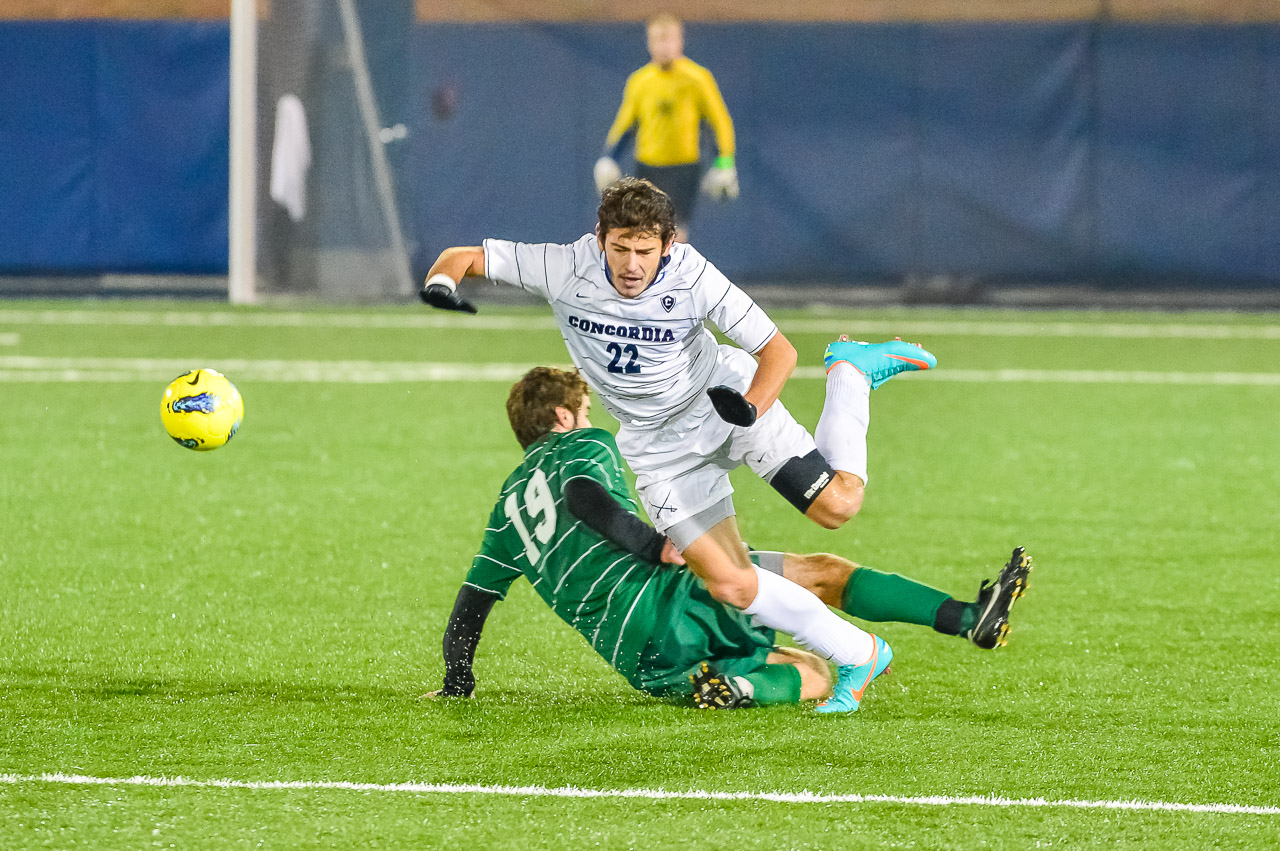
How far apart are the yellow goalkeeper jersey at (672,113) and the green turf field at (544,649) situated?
4.10m

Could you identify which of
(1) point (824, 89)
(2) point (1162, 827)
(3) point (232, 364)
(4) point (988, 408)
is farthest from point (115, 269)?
(2) point (1162, 827)

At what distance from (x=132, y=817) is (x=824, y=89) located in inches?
598

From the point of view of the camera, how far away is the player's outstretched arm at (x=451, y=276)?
5.21 m

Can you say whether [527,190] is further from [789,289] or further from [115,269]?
[115,269]

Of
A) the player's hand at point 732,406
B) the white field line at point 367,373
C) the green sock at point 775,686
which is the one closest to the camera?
the player's hand at point 732,406

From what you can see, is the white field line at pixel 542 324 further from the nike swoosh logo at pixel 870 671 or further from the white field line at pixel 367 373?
the nike swoosh logo at pixel 870 671

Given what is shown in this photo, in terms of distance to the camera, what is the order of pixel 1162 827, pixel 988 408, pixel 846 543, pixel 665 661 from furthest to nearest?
pixel 988 408 < pixel 846 543 < pixel 665 661 < pixel 1162 827

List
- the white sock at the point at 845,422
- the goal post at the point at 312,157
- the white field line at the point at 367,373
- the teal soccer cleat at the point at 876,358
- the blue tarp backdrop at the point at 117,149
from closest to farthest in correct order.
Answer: the white sock at the point at 845,422
the teal soccer cleat at the point at 876,358
the white field line at the point at 367,373
the goal post at the point at 312,157
the blue tarp backdrop at the point at 117,149

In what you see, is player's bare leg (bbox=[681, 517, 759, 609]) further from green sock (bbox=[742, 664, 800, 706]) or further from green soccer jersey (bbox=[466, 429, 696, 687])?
green sock (bbox=[742, 664, 800, 706])

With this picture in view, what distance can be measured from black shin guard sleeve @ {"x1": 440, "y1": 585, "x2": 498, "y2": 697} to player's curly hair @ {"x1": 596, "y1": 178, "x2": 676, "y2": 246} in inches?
45.7

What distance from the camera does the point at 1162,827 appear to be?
434cm

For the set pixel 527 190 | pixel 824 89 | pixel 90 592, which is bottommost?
pixel 90 592

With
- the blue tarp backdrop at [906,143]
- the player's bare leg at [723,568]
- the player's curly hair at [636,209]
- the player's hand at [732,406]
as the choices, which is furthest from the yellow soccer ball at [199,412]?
the blue tarp backdrop at [906,143]

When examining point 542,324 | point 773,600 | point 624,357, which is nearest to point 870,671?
point 773,600
